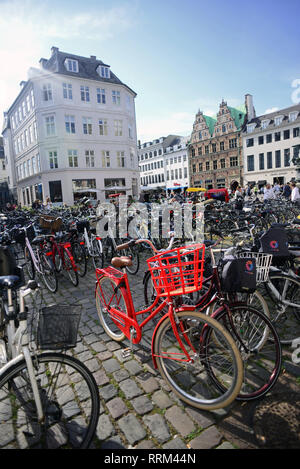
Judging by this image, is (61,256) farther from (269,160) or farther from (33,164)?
(269,160)

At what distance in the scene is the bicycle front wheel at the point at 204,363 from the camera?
7.12 ft

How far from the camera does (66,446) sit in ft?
6.72

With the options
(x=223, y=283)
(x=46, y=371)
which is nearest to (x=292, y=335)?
(x=223, y=283)

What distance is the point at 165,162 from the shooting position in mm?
66062

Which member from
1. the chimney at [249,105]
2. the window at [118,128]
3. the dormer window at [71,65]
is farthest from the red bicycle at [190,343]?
the chimney at [249,105]

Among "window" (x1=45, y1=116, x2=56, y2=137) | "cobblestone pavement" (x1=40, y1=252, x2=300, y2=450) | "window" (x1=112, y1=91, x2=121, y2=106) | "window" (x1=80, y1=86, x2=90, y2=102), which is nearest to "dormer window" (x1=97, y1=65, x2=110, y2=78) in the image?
"window" (x1=112, y1=91, x2=121, y2=106)

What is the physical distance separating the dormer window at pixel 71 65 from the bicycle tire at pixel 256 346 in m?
35.5

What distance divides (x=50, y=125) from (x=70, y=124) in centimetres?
218

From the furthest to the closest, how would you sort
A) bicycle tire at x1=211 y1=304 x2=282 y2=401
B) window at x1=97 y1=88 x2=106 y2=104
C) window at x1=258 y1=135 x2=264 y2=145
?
window at x1=258 y1=135 x2=264 y2=145, window at x1=97 y1=88 x2=106 y2=104, bicycle tire at x1=211 y1=304 x2=282 y2=401

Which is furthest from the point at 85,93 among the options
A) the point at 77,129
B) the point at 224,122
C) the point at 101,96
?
the point at 224,122

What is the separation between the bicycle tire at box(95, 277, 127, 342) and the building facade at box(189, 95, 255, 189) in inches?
1945

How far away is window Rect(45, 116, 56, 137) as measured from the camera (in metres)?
30.5

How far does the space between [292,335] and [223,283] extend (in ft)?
5.08

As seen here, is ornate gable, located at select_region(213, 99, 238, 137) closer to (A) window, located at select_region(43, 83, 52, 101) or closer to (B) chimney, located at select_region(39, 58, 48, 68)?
(B) chimney, located at select_region(39, 58, 48, 68)
